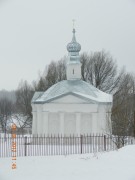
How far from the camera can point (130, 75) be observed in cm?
3659

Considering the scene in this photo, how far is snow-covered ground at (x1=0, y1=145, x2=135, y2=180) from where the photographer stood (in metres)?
8.94

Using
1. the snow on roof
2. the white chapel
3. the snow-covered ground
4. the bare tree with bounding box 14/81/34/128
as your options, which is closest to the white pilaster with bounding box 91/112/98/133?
the white chapel

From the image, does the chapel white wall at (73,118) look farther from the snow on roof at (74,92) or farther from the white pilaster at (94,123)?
the snow on roof at (74,92)

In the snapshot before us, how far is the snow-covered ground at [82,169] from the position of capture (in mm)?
8940

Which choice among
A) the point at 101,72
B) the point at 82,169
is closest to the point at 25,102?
the point at 101,72

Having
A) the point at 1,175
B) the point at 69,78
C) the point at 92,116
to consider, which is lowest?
the point at 1,175

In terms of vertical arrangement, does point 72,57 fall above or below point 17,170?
above

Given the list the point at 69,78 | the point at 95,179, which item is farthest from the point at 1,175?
the point at 69,78

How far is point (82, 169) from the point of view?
34.8ft

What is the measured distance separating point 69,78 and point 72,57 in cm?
143

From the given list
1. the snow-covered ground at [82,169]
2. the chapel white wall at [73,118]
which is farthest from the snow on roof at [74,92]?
the snow-covered ground at [82,169]

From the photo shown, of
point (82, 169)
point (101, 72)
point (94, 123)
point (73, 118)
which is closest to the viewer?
point (82, 169)

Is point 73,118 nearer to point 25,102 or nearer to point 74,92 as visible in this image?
point 74,92

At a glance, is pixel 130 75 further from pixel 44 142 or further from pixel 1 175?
pixel 1 175
